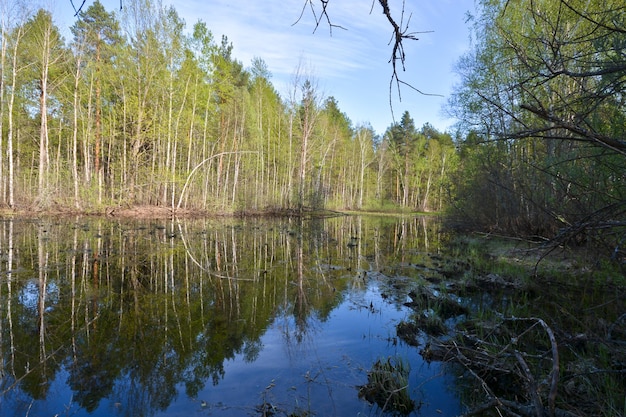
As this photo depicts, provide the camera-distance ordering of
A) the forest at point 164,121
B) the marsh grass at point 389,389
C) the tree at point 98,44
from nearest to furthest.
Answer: the marsh grass at point 389,389
the forest at point 164,121
the tree at point 98,44

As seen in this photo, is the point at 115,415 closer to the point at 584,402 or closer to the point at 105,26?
the point at 584,402

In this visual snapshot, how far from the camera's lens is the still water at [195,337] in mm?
2900

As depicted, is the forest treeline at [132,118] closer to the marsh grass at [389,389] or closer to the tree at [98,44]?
the tree at [98,44]

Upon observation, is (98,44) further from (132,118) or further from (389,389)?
(389,389)

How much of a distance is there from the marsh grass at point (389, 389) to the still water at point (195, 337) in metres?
0.11

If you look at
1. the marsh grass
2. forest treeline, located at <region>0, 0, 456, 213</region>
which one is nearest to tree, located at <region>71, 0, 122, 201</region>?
forest treeline, located at <region>0, 0, 456, 213</region>

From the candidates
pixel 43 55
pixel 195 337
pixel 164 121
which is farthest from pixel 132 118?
pixel 195 337

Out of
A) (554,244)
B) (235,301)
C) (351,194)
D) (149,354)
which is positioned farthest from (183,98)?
(351,194)

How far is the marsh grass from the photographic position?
288 cm

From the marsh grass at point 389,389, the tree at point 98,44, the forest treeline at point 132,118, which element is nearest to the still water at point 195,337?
the marsh grass at point 389,389

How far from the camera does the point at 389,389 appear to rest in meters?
2.99

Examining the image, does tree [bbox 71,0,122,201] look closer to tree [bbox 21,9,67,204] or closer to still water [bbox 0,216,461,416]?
tree [bbox 21,9,67,204]

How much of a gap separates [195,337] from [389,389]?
2.34 m

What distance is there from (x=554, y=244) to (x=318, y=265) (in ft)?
23.6
